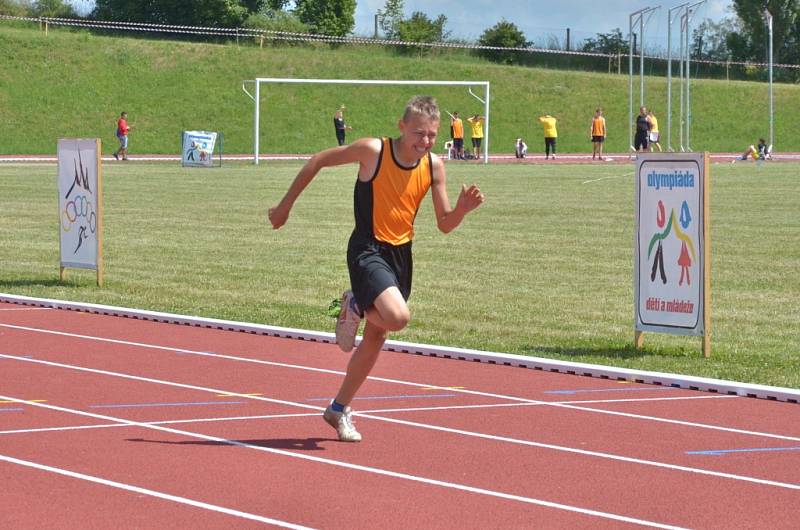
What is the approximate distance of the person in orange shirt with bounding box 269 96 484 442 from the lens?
770 cm

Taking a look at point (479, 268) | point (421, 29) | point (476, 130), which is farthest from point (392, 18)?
point (479, 268)

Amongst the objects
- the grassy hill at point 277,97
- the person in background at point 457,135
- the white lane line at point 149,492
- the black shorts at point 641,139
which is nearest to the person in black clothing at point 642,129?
the black shorts at point 641,139

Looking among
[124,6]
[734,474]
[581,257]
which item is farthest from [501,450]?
[124,6]

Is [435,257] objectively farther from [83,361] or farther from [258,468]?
[258,468]

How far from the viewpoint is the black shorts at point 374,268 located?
7688 mm

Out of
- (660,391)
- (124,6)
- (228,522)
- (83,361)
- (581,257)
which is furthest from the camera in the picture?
(124,6)

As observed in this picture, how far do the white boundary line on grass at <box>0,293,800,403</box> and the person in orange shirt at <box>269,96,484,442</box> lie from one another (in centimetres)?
284

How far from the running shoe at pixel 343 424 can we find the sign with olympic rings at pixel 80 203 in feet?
27.0

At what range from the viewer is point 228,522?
245 inches

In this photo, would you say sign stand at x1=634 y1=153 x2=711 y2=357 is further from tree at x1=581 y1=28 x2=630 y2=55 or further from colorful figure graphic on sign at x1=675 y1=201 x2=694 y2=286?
tree at x1=581 y1=28 x2=630 y2=55

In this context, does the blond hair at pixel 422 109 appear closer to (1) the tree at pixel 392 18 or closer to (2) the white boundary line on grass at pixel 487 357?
(2) the white boundary line on grass at pixel 487 357

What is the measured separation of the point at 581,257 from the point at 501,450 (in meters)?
11.7

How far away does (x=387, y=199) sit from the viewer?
7.85 metres

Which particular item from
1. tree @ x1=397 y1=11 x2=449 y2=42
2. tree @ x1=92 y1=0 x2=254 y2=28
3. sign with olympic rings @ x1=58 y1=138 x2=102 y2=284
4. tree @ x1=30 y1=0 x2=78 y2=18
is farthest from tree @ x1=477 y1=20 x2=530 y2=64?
sign with olympic rings @ x1=58 y1=138 x2=102 y2=284
